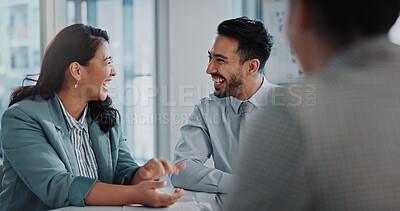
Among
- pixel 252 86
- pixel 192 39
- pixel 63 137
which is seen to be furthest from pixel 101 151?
pixel 192 39

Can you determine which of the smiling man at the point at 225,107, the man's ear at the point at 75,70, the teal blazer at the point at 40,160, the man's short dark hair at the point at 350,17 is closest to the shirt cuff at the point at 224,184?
the smiling man at the point at 225,107

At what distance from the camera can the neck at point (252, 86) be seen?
6.81ft

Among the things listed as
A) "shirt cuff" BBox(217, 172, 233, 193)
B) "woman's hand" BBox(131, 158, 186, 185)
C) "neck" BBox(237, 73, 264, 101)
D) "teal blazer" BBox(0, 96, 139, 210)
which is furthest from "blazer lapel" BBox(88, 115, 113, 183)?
"neck" BBox(237, 73, 264, 101)

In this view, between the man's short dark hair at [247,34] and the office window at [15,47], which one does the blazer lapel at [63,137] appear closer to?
the man's short dark hair at [247,34]

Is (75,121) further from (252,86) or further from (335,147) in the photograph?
(335,147)

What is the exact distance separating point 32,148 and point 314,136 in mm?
1151

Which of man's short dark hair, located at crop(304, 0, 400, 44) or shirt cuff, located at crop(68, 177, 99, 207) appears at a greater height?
man's short dark hair, located at crop(304, 0, 400, 44)

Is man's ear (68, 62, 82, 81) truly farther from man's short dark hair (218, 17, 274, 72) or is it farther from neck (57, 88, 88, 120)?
man's short dark hair (218, 17, 274, 72)

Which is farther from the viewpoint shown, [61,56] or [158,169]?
[61,56]

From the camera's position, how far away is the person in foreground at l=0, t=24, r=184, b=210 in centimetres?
129

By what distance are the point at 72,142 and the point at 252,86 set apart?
99cm

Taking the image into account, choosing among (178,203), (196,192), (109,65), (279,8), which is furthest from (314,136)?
(279,8)

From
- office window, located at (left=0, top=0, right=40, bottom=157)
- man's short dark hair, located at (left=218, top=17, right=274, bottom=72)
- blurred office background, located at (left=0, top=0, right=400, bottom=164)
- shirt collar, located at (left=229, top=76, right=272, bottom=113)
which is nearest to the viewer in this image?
shirt collar, located at (left=229, top=76, right=272, bottom=113)

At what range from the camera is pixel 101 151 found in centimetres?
167
